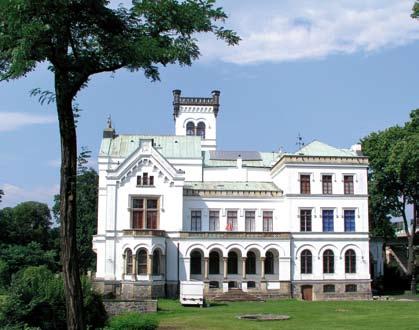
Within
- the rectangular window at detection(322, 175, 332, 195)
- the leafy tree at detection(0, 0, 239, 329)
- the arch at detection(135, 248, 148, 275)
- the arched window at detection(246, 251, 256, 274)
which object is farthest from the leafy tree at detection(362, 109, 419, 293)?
the leafy tree at detection(0, 0, 239, 329)

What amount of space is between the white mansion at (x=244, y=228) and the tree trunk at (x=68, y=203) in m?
38.1

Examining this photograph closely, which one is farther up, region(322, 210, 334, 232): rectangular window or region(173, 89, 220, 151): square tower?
region(173, 89, 220, 151): square tower

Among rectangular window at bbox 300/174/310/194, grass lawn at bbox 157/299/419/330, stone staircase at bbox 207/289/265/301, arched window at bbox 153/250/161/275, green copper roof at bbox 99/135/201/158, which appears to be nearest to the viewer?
grass lawn at bbox 157/299/419/330

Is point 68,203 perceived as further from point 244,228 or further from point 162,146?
point 162,146

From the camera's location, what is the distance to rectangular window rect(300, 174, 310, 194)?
5303cm

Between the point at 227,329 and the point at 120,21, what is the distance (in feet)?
61.4

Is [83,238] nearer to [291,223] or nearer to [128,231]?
[128,231]

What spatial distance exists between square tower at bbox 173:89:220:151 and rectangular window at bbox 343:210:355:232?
78.7 feet

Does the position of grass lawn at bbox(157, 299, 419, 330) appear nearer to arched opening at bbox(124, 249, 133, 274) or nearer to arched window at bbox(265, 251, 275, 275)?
arched opening at bbox(124, 249, 133, 274)

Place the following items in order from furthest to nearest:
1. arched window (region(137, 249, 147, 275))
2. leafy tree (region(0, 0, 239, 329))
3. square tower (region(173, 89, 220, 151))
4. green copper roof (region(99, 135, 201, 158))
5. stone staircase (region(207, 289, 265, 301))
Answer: square tower (region(173, 89, 220, 151)) → green copper roof (region(99, 135, 201, 158)) → arched window (region(137, 249, 147, 275)) → stone staircase (region(207, 289, 265, 301)) → leafy tree (region(0, 0, 239, 329))

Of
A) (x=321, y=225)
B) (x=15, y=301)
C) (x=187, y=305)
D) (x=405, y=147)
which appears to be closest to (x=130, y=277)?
(x=187, y=305)

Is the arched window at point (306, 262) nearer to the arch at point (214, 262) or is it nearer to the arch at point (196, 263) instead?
the arch at point (214, 262)

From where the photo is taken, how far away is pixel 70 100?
11.1 metres

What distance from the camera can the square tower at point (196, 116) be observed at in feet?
242
